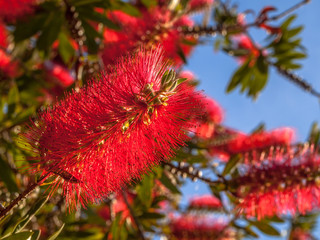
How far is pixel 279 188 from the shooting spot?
1.79 metres

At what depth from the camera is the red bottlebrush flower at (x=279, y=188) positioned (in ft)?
5.82

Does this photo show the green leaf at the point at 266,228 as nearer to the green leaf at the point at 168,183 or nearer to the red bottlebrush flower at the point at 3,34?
the green leaf at the point at 168,183

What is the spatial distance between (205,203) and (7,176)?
2131 millimetres

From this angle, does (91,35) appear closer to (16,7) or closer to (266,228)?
(16,7)

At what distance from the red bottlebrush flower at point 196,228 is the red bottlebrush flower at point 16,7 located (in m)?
2.15

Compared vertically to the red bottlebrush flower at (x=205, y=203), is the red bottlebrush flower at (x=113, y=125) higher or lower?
lower

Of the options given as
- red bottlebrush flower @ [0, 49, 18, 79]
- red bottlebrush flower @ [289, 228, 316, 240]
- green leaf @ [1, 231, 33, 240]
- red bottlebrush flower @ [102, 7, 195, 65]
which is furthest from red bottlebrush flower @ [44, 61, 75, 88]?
red bottlebrush flower @ [289, 228, 316, 240]

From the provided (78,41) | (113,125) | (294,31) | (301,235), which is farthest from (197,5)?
(113,125)

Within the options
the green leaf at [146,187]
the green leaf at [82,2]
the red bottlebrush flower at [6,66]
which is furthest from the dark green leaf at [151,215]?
the red bottlebrush flower at [6,66]

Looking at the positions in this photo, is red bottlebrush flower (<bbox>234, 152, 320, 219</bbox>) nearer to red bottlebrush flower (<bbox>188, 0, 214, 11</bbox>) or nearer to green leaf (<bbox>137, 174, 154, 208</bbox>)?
green leaf (<bbox>137, 174, 154, 208</bbox>)

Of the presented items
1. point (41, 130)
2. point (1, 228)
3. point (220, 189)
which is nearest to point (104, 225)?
point (220, 189)

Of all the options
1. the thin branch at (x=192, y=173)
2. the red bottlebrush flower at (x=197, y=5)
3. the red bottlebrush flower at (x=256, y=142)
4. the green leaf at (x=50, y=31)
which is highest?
the red bottlebrush flower at (x=197, y=5)

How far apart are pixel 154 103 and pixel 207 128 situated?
2.13 meters

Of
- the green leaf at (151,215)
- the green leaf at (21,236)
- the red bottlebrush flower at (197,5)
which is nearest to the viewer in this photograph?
the green leaf at (21,236)
